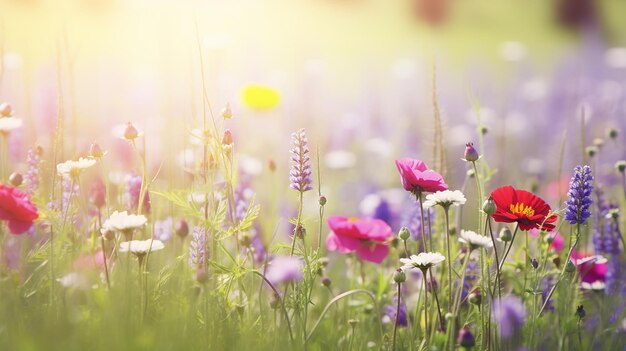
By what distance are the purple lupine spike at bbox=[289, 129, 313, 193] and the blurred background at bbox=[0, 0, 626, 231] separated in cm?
19

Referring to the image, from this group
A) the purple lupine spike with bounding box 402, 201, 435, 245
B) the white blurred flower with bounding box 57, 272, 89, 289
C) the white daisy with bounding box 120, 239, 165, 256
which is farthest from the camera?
the purple lupine spike with bounding box 402, 201, 435, 245

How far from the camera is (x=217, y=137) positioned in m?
1.58

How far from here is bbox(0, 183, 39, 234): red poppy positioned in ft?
4.77

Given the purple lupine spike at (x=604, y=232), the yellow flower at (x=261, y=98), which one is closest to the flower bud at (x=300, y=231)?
the purple lupine spike at (x=604, y=232)

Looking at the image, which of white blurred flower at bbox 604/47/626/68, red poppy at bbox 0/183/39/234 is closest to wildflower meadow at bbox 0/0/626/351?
red poppy at bbox 0/183/39/234

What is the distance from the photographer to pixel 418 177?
1.58 metres

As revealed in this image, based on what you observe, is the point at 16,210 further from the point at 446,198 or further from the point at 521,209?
the point at 521,209

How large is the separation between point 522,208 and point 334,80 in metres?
6.50

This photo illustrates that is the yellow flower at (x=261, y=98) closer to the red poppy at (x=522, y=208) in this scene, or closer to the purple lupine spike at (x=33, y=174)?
the purple lupine spike at (x=33, y=174)

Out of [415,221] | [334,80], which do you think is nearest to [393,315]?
[415,221]

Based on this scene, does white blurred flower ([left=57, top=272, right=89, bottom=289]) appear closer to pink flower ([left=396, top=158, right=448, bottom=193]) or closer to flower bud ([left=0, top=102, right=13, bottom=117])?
flower bud ([left=0, top=102, right=13, bottom=117])

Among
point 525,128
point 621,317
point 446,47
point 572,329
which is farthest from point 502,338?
point 446,47

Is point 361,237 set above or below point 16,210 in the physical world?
below

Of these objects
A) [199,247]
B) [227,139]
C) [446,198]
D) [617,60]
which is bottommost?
[199,247]
